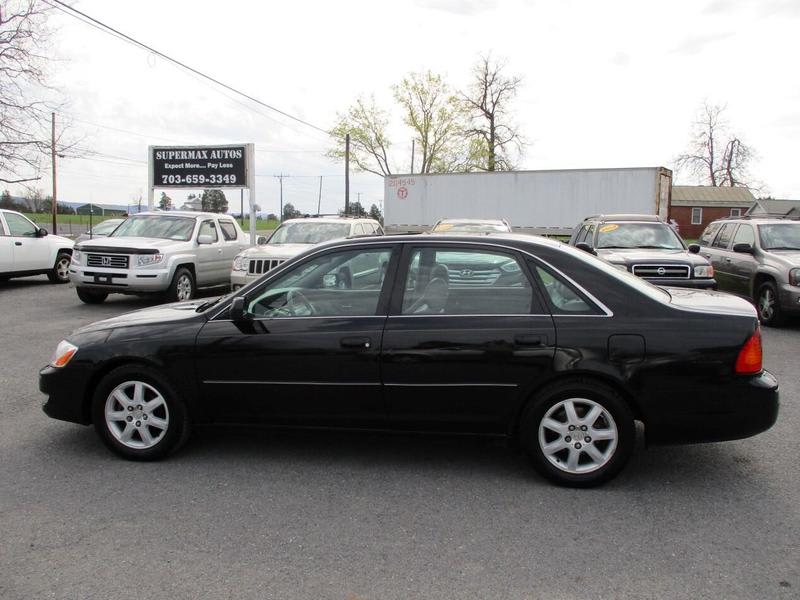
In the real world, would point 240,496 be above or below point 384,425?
below

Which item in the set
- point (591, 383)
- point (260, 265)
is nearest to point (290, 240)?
point (260, 265)

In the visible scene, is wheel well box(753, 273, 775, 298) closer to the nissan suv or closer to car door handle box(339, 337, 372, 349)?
the nissan suv

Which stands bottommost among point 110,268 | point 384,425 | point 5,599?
point 5,599

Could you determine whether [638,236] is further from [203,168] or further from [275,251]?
[203,168]

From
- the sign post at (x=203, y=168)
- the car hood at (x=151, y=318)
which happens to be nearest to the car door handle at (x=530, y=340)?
the car hood at (x=151, y=318)

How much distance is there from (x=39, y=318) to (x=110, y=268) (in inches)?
55.9

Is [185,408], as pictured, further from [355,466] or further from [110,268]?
[110,268]

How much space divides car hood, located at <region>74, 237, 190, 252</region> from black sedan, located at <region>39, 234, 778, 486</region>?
7.42m

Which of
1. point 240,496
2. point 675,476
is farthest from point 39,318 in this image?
point 675,476

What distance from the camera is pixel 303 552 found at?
321 centimetres

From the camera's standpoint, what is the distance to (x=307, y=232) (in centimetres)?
1198

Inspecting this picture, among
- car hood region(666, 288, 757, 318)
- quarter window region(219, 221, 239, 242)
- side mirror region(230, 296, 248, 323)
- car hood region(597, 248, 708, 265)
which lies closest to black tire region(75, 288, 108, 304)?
quarter window region(219, 221, 239, 242)

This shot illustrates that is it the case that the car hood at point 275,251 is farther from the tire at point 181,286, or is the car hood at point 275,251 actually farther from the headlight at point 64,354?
the headlight at point 64,354

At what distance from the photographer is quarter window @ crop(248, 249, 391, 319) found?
4.23m
